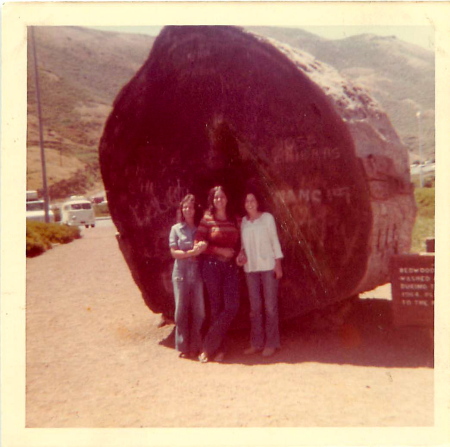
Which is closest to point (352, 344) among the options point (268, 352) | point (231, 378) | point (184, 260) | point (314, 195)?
point (268, 352)

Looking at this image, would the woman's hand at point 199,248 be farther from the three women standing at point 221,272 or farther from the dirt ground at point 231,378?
the dirt ground at point 231,378

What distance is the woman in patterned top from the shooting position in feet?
13.3

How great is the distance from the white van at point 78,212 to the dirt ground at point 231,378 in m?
9.82

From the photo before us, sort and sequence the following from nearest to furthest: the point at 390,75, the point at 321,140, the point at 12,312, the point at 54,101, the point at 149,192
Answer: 1. the point at 12,312
2. the point at 321,140
3. the point at 149,192
4. the point at 390,75
5. the point at 54,101

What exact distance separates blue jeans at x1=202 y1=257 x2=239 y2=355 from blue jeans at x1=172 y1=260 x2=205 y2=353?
9cm

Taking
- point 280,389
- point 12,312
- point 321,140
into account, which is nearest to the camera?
point 280,389

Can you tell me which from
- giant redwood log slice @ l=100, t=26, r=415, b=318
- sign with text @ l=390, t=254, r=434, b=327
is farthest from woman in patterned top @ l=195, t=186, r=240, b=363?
sign with text @ l=390, t=254, r=434, b=327

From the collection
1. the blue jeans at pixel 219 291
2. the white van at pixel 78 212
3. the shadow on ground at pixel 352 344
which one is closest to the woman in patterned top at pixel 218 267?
the blue jeans at pixel 219 291

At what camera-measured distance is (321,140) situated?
398 cm

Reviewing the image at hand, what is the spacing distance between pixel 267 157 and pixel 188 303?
1319 millimetres

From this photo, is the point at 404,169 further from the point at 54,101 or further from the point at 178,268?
the point at 54,101

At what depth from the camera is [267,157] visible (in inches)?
172

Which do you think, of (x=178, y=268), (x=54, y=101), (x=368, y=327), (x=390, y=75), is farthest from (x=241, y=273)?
A: (x=54, y=101)

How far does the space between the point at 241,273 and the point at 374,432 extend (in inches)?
73.1
